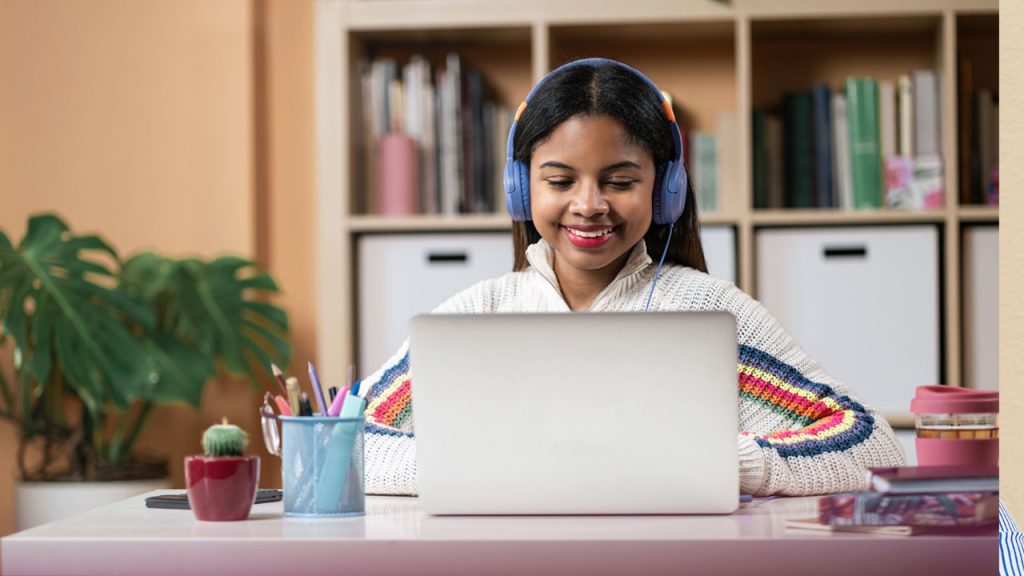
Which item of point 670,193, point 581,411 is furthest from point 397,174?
point 581,411

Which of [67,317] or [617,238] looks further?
[67,317]

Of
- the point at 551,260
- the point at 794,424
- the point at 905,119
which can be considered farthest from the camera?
the point at 905,119

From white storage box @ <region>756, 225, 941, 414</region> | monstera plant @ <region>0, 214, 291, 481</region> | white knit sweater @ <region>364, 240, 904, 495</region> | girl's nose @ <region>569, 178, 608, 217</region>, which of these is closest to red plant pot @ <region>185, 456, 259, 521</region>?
white knit sweater @ <region>364, 240, 904, 495</region>

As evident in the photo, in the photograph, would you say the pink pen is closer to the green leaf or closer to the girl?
the girl

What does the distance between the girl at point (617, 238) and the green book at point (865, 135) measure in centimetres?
122

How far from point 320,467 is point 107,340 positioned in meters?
1.80

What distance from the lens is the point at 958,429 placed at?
4.29 ft

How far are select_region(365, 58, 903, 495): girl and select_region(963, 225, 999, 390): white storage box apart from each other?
51.9 inches

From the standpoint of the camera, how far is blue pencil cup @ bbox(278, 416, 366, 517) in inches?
44.8

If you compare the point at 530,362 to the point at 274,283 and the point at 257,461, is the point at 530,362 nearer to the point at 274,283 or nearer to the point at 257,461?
the point at 257,461

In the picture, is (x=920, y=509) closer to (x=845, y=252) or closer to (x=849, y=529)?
(x=849, y=529)

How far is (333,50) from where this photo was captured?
2939mm

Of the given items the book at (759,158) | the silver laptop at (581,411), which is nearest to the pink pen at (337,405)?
the silver laptop at (581,411)
